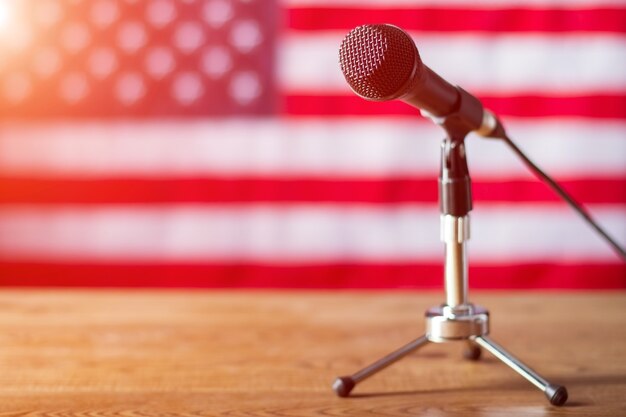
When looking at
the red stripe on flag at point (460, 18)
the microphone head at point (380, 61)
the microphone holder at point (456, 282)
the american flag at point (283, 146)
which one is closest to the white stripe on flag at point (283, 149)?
the american flag at point (283, 146)

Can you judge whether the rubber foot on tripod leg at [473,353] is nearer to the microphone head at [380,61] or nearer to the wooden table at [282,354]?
the wooden table at [282,354]

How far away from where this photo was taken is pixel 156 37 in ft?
5.83

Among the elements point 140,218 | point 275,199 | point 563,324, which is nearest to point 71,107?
point 140,218

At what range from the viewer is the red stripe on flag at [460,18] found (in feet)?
5.73

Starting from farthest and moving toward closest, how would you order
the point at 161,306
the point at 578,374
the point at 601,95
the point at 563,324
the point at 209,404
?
the point at 601,95, the point at 161,306, the point at 563,324, the point at 578,374, the point at 209,404

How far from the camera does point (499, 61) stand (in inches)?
69.5

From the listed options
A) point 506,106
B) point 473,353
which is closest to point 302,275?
point 506,106

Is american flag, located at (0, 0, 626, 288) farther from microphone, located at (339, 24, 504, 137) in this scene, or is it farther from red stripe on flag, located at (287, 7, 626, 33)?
microphone, located at (339, 24, 504, 137)

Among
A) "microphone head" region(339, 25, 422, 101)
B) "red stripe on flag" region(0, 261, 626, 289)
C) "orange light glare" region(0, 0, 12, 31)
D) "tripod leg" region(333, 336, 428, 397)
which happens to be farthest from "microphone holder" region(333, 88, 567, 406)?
"orange light glare" region(0, 0, 12, 31)

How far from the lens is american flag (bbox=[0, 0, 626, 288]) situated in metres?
1.76

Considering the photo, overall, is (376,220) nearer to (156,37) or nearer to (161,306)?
(161,306)

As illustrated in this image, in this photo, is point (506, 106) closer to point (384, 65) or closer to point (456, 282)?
point (456, 282)

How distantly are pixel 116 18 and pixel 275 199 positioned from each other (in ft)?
1.81

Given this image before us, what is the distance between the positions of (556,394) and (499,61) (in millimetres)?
1029
